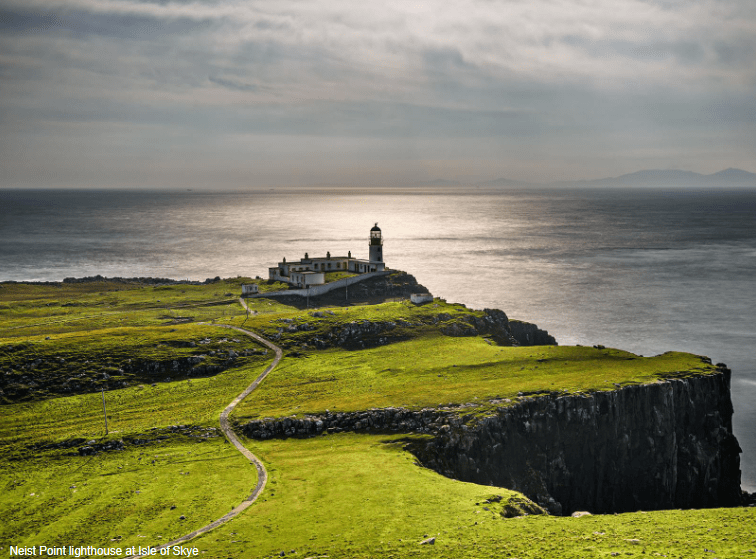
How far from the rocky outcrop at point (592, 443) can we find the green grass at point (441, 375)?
7.41 feet

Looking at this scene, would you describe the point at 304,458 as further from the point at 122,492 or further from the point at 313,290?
the point at 313,290

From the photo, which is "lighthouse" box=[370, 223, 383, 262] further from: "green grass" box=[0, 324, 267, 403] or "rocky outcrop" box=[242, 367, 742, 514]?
"rocky outcrop" box=[242, 367, 742, 514]

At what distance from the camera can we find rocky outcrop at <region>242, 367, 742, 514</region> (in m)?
63.8

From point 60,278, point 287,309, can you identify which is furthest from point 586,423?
point 60,278

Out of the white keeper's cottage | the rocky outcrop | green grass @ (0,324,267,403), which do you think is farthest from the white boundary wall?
the rocky outcrop

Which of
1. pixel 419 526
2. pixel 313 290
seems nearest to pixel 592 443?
pixel 419 526

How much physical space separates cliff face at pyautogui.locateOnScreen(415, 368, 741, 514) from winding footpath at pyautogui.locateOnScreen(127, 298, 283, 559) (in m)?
17.1

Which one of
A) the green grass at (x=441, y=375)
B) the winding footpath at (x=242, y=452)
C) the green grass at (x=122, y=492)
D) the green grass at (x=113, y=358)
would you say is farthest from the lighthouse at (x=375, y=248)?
the green grass at (x=122, y=492)

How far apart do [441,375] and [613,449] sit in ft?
75.2

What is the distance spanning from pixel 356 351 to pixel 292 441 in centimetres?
3173

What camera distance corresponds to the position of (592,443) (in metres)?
69.6

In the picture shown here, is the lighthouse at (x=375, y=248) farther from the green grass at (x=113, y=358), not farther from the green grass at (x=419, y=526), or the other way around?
the green grass at (x=419, y=526)

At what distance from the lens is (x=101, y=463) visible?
59.1 metres

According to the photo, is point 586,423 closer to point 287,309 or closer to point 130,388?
point 130,388
